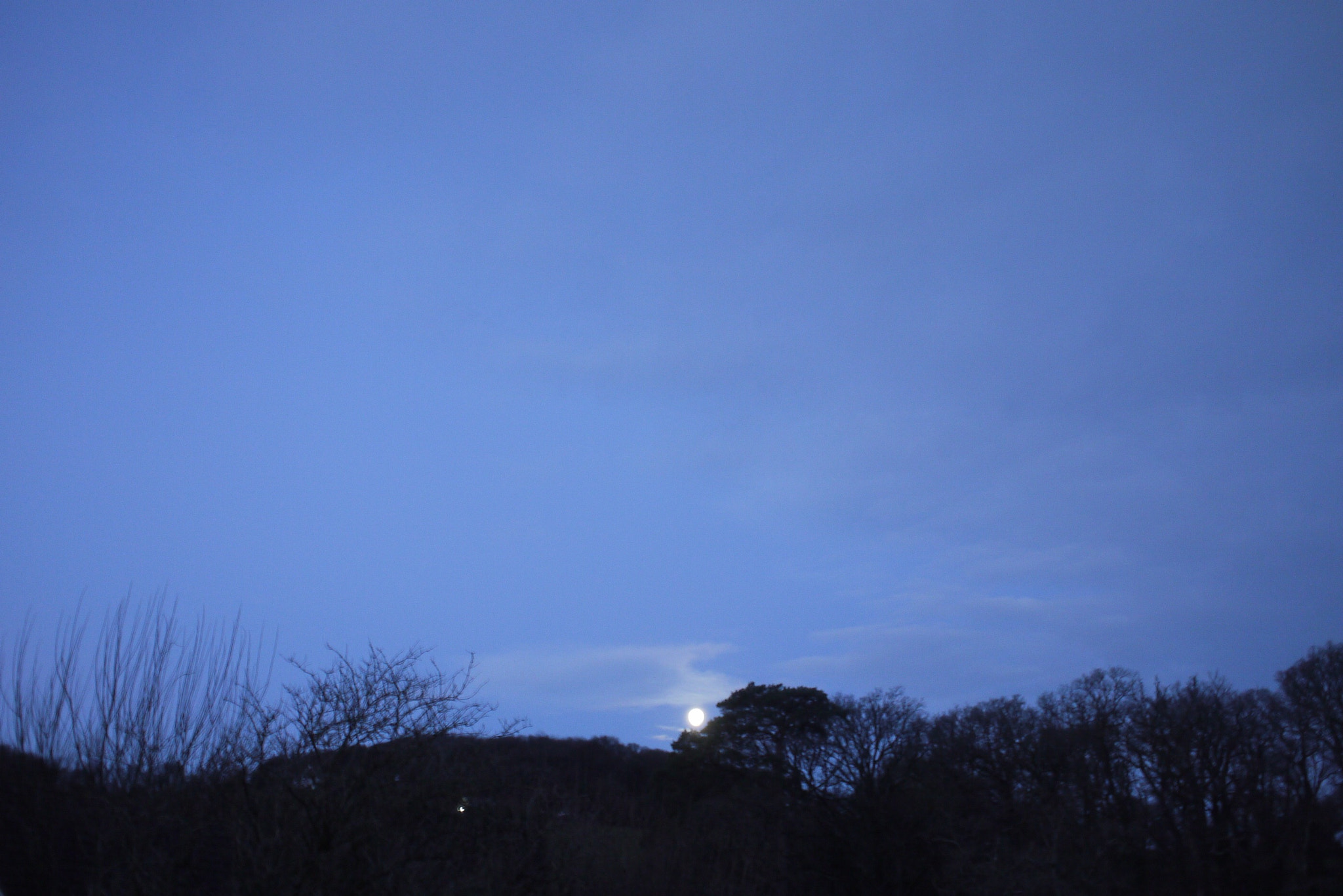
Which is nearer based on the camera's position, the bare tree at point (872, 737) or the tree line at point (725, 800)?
the tree line at point (725, 800)

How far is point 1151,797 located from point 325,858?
34.8 m

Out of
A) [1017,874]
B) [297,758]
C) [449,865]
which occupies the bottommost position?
[1017,874]

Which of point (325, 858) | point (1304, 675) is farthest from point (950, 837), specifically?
point (325, 858)

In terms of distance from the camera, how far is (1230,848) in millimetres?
27484

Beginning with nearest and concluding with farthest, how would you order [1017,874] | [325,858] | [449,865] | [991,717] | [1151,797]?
1. [325,858]
2. [449,865]
3. [1017,874]
4. [1151,797]
5. [991,717]

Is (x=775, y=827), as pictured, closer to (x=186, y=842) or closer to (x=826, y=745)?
(x=826, y=745)

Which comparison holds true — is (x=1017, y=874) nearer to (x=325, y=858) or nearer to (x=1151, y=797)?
(x=1151, y=797)

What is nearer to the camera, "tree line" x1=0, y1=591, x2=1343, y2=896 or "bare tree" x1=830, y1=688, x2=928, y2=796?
"tree line" x1=0, y1=591, x2=1343, y2=896

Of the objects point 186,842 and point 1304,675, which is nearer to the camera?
point 186,842

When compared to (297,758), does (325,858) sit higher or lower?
lower

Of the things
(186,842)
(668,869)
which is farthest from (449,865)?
(668,869)

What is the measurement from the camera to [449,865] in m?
12.9

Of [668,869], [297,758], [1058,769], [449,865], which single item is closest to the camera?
[297,758]

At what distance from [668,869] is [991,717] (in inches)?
1539
